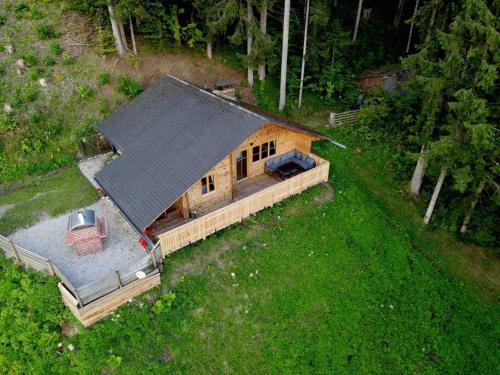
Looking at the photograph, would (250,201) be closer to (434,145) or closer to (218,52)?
(434,145)

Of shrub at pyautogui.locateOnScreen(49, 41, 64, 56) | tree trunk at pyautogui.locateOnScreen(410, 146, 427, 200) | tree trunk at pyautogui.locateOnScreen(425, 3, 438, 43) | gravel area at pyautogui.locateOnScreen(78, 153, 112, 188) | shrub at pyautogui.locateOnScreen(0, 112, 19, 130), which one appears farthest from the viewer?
shrub at pyautogui.locateOnScreen(49, 41, 64, 56)

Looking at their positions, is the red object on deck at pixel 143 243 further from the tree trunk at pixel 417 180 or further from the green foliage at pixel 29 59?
the green foliage at pixel 29 59

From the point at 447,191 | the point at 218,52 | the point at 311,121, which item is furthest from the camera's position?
the point at 218,52

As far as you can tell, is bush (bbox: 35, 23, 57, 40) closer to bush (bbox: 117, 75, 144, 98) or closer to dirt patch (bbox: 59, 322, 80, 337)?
bush (bbox: 117, 75, 144, 98)

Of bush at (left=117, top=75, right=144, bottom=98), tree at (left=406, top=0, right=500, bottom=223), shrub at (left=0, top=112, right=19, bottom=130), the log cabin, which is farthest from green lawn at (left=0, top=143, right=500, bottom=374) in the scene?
bush at (left=117, top=75, right=144, bottom=98)

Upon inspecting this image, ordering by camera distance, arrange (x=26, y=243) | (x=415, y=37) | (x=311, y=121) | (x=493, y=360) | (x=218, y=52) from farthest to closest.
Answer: (x=415, y=37) → (x=218, y=52) → (x=311, y=121) → (x=26, y=243) → (x=493, y=360)

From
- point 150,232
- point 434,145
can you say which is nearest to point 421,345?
point 434,145

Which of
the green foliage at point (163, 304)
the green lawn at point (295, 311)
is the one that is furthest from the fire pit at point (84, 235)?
the green foliage at point (163, 304)
